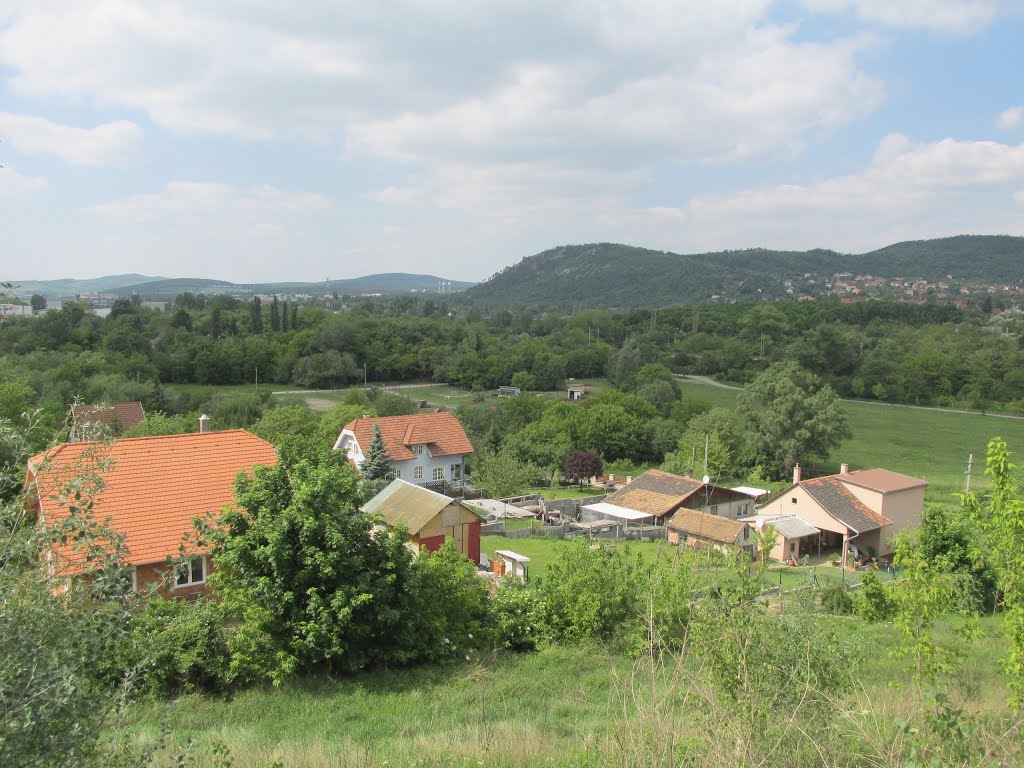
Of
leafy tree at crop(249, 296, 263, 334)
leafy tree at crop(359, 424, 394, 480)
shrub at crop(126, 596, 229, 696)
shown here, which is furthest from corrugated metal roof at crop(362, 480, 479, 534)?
leafy tree at crop(249, 296, 263, 334)

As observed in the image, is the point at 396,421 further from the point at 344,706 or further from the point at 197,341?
the point at 197,341

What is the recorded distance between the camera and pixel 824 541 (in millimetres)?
29359

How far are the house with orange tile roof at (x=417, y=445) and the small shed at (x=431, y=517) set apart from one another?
16.1m

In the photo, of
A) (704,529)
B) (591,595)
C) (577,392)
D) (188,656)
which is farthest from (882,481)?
(577,392)

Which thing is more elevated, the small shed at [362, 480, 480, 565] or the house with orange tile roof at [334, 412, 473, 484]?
the small shed at [362, 480, 480, 565]

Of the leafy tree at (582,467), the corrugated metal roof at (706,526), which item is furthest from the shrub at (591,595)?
the leafy tree at (582,467)

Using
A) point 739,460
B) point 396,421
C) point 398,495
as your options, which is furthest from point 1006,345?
point 398,495

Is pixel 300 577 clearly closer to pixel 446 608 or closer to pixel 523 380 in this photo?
pixel 446 608

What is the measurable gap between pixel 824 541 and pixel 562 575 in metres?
20.0

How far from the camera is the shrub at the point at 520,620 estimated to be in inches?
523

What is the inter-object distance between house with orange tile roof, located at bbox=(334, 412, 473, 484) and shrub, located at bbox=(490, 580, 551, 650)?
24.1 m

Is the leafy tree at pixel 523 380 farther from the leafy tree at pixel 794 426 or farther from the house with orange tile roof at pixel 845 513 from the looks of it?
the house with orange tile roof at pixel 845 513

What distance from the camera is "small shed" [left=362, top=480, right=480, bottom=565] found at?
65.1 ft

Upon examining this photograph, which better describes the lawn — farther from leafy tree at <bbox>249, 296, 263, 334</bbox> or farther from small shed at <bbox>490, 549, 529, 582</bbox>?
leafy tree at <bbox>249, 296, 263, 334</bbox>
